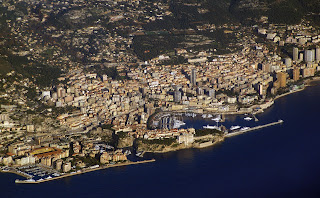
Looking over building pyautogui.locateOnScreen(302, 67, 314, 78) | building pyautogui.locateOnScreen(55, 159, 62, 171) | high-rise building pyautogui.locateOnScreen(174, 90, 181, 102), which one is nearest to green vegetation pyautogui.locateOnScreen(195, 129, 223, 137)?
high-rise building pyautogui.locateOnScreen(174, 90, 181, 102)

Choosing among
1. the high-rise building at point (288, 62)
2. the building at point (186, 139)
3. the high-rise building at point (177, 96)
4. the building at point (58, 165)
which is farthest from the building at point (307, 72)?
the building at point (58, 165)

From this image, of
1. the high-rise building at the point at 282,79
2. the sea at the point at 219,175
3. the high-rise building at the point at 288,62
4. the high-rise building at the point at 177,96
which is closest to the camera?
the sea at the point at 219,175

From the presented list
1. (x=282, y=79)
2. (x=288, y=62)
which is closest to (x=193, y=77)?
(x=282, y=79)

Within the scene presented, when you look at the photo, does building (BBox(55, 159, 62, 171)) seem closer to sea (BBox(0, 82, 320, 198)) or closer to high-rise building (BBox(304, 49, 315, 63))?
sea (BBox(0, 82, 320, 198))

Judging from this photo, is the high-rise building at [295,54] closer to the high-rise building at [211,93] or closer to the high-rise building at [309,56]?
the high-rise building at [309,56]

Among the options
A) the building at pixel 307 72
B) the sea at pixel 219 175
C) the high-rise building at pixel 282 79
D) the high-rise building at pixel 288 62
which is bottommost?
the sea at pixel 219 175

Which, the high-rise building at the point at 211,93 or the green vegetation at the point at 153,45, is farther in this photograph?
the green vegetation at the point at 153,45

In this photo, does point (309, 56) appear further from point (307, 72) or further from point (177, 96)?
point (177, 96)

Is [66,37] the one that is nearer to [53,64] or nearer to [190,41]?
[53,64]

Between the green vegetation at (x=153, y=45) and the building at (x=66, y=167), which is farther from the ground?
the green vegetation at (x=153, y=45)

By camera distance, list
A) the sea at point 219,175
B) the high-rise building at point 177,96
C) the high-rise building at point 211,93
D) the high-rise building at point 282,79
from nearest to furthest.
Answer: the sea at point 219,175
the high-rise building at point 177,96
the high-rise building at point 211,93
the high-rise building at point 282,79
